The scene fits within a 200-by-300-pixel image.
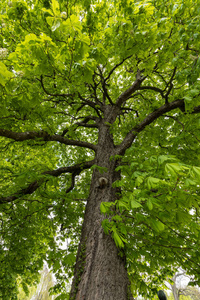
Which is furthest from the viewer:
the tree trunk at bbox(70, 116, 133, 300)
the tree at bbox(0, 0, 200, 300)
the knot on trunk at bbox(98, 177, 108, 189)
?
the knot on trunk at bbox(98, 177, 108, 189)

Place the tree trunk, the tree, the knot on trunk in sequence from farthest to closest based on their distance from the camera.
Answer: the knot on trunk → the tree trunk → the tree

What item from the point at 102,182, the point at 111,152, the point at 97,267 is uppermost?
the point at 111,152

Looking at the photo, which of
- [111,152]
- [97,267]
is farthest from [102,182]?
[97,267]

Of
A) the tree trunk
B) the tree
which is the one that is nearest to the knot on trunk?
the tree

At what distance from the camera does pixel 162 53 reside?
3117 millimetres

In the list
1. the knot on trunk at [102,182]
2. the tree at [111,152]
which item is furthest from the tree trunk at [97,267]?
the knot on trunk at [102,182]

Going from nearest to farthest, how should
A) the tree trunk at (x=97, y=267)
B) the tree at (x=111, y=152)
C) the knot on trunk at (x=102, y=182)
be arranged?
the tree at (x=111, y=152) → the tree trunk at (x=97, y=267) → the knot on trunk at (x=102, y=182)

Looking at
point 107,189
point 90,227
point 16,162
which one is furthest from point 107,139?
point 16,162

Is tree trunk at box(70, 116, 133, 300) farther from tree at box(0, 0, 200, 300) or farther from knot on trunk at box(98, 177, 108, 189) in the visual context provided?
knot on trunk at box(98, 177, 108, 189)

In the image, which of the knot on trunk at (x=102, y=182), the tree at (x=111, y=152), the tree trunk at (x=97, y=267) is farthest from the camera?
the knot on trunk at (x=102, y=182)

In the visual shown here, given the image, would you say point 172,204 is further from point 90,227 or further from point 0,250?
Result: point 0,250

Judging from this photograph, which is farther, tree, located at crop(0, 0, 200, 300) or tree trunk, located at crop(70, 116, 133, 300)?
tree trunk, located at crop(70, 116, 133, 300)

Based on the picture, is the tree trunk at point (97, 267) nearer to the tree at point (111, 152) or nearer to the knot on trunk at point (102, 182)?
the tree at point (111, 152)

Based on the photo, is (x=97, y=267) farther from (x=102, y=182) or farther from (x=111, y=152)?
(x=111, y=152)
